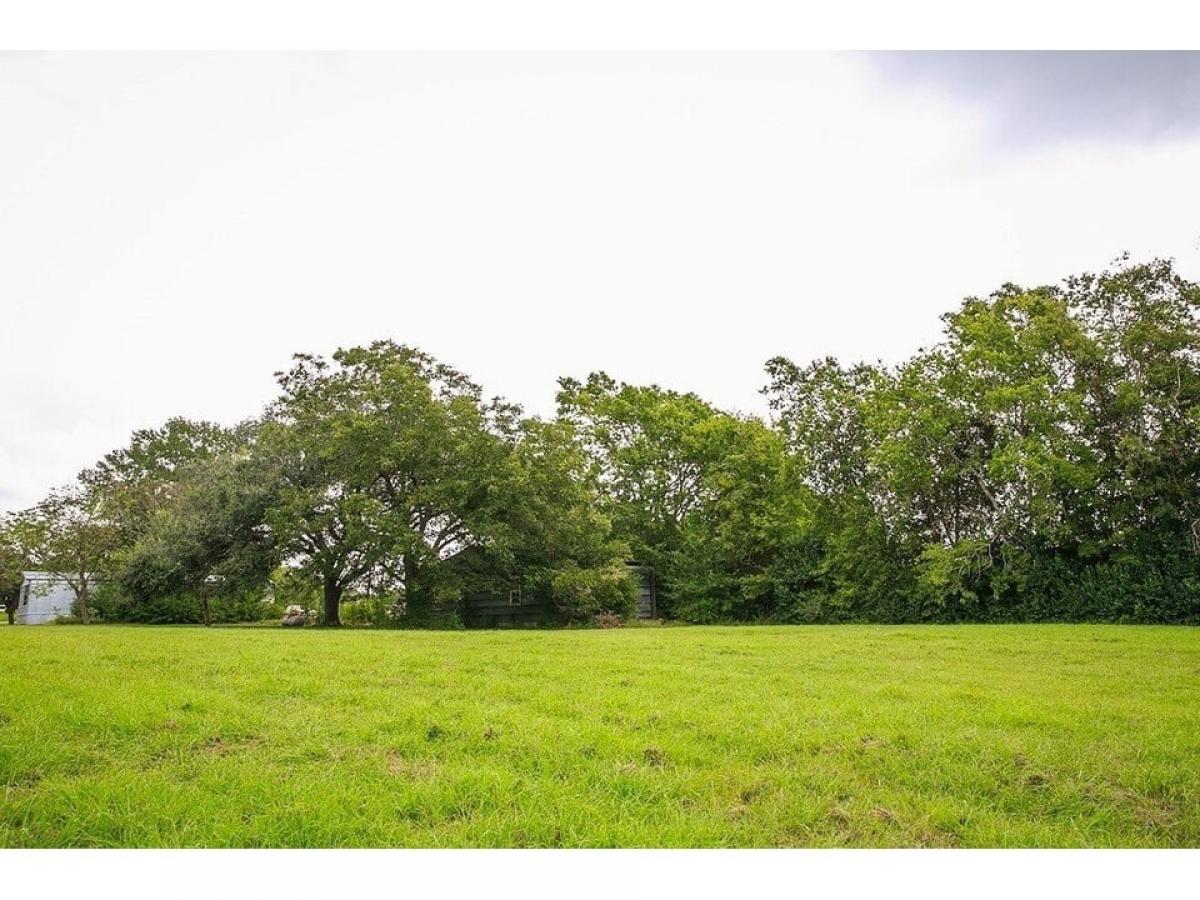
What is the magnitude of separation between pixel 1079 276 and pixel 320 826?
2215 cm

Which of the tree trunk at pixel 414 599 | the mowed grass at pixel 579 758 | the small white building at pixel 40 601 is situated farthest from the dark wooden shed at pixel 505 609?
the small white building at pixel 40 601

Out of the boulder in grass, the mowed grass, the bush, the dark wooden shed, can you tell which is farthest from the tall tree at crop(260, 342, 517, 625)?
the mowed grass

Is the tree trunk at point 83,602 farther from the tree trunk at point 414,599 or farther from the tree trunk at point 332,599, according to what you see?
the tree trunk at point 414,599

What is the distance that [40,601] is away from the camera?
2756 cm

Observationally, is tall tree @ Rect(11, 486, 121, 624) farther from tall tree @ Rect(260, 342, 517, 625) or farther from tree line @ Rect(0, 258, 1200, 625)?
tall tree @ Rect(260, 342, 517, 625)

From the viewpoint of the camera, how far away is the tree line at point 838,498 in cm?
1777

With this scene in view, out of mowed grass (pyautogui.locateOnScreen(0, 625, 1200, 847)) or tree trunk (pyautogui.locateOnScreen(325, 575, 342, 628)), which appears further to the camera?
tree trunk (pyautogui.locateOnScreen(325, 575, 342, 628))

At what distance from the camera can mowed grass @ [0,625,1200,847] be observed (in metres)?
3.03

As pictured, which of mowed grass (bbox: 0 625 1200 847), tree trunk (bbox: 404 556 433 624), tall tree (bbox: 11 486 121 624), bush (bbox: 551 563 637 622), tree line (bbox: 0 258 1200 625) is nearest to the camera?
mowed grass (bbox: 0 625 1200 847)

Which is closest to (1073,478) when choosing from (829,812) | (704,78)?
(704,78)

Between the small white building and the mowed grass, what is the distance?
23.8 m

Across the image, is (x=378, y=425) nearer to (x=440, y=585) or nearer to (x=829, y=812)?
(x=440, y=585)

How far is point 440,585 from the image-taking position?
60.6 ft

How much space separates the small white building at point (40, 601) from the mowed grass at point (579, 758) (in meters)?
23.8
